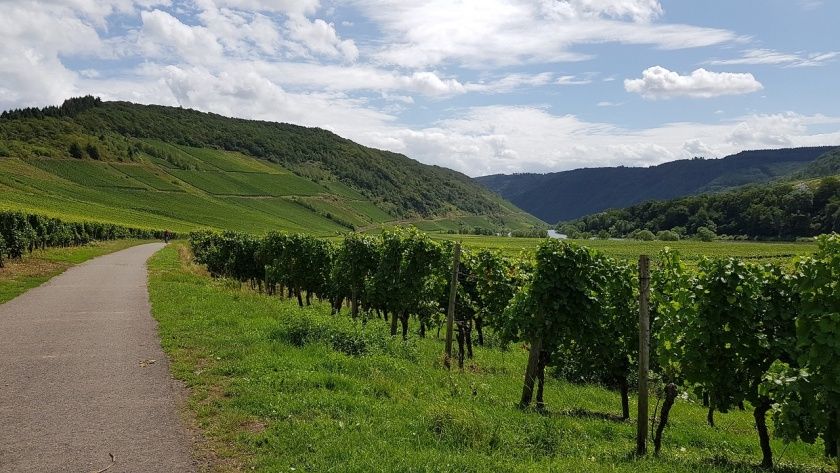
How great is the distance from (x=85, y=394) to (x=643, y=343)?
10.2 m

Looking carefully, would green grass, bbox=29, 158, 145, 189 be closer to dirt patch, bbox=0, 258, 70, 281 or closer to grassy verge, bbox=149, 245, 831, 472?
dirt patch, bbox=0, 258, 70, 281

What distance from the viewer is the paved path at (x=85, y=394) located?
7.52 m

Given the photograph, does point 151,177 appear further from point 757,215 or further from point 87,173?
point 757,215

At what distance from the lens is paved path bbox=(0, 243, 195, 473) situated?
7520 millimetres

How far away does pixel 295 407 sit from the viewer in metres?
9.25

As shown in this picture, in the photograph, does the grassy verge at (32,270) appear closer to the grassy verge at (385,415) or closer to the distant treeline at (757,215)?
the grassy verge at (385,415)

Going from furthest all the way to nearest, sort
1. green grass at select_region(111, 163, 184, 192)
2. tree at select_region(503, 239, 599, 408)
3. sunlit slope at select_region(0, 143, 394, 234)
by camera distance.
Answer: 1. green grass at select_region(111, 163, 184, 192)
2. sunlit slope at select_region(0, 143, 394, 234)
3. tree at select_region(503, 239, 599, 408)

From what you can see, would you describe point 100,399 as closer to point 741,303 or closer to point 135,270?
point 741,303

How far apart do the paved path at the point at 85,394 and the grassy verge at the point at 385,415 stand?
2.06 feet

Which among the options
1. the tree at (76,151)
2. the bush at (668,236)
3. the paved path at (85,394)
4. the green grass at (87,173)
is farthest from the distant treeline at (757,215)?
the paved path at (85,394)

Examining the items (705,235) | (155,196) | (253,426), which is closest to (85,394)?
(253,426)

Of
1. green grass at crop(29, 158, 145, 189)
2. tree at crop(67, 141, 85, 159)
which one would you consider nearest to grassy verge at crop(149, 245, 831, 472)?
green grass at crop(29, 158, 145, 189)

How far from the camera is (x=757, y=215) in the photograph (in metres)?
161

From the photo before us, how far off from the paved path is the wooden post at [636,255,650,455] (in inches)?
278
